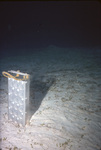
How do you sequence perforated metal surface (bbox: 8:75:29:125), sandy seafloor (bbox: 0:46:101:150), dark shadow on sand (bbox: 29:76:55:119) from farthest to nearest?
dark shadow on sand (bbox: 29:76:55:119), perforated metal surface (bbox: 8:75:29:125), sandy seafloor (bbox: 0:46:101:150)

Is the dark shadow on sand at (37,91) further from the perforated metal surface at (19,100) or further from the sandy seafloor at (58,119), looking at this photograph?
the perforated metal surface at (19,100)

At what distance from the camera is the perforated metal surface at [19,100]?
5587 mm

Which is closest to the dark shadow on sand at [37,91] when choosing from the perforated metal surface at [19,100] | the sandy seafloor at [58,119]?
the sandy seafloor at [58,119]

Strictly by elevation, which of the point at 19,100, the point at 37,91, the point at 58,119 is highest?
the point at 37,91

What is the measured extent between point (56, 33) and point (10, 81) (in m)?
79.7

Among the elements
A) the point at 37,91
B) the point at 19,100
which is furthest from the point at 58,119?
the point at 37,91

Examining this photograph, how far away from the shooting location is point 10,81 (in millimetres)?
5848

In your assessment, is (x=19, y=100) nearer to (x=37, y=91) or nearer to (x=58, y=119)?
(x=58, y=119)

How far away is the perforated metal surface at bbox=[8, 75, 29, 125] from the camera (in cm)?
559

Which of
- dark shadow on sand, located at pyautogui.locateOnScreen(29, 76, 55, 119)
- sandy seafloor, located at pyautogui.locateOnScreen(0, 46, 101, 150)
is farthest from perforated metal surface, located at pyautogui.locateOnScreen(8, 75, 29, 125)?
dark shadow on sand, located at pyautogui.locateOnScreen(29, 76, 55, 119)

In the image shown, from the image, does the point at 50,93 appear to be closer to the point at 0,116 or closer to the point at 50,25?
the point at 0,116

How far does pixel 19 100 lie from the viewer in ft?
19.0

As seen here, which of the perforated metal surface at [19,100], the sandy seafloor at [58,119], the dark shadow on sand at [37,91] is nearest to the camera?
the sandy seafloor at [58,119]

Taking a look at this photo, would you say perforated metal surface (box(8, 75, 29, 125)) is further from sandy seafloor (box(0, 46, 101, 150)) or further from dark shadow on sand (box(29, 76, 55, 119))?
dark shadow on sand (box(29, 76, 55, 119))
